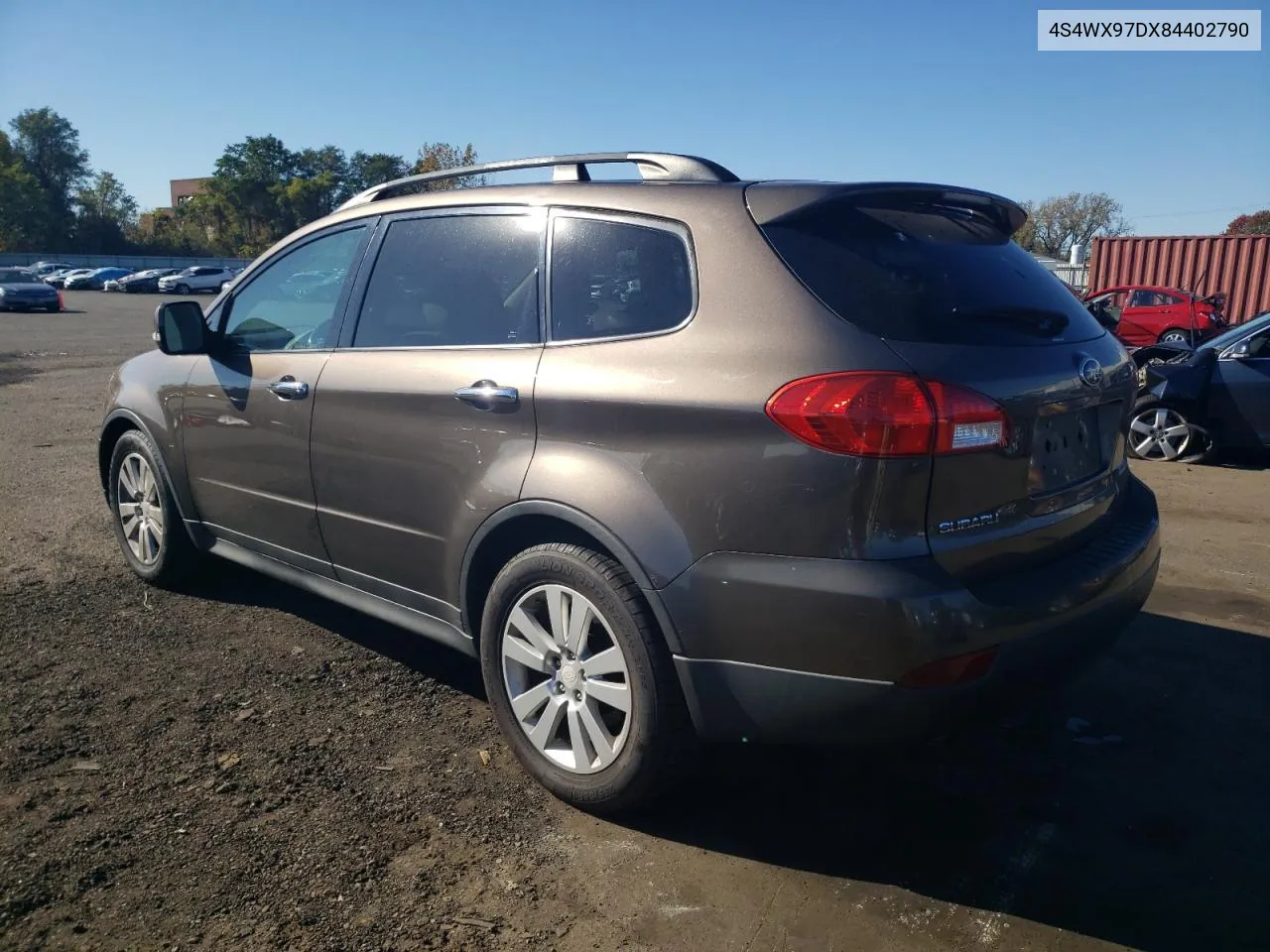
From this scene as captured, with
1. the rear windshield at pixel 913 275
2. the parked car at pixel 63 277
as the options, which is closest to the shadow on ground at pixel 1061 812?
the rear windshield at pixel 913 275

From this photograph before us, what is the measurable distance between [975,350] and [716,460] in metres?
0.74

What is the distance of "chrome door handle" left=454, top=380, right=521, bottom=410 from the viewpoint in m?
3.07

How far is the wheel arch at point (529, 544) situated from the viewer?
2.71 meters

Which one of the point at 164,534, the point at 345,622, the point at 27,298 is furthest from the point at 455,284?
the point at 27,298

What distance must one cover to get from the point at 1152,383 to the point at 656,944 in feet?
26.4

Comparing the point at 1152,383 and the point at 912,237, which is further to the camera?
the point at 1152,383

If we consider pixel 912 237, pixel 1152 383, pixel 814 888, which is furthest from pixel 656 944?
pixel 1152 383

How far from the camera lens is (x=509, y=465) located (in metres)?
3.06

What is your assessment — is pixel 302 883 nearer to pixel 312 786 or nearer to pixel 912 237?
pixel 312 786

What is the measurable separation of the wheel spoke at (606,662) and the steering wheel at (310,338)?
71.0 inches

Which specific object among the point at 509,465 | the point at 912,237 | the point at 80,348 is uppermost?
the point at 912,237

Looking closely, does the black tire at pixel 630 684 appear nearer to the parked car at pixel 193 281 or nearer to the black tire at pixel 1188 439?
the black tire at pixel 1188 439

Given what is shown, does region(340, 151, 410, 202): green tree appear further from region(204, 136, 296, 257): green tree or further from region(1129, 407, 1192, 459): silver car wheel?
region(1129, 407, 1192, 459): silver car wheel

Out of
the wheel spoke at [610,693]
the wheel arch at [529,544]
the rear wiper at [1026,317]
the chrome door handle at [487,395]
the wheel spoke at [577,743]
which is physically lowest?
the wheel spoke at [577,743]
